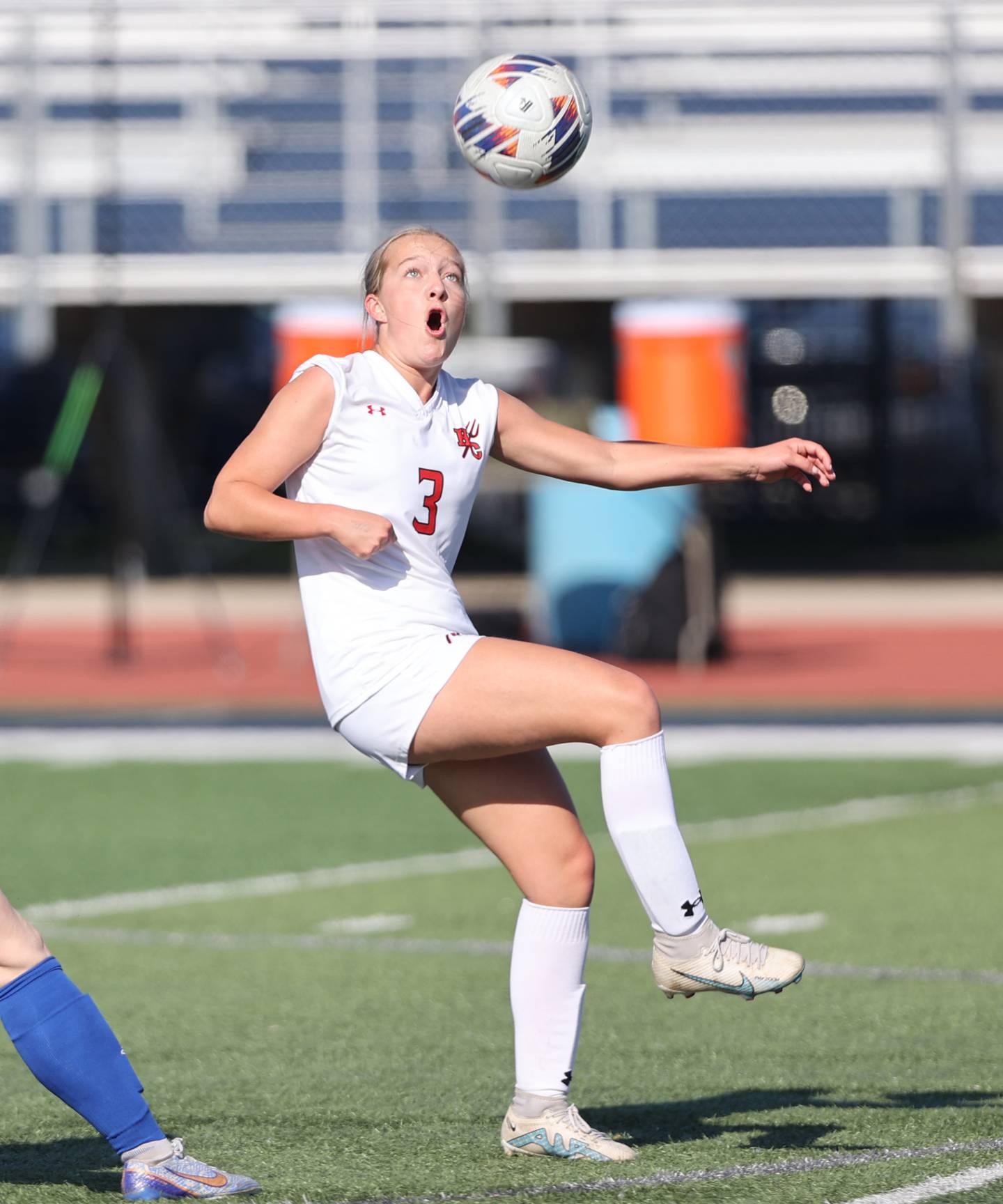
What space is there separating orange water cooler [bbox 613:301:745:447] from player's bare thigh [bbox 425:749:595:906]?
14097 mm

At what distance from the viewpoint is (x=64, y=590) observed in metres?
28.2

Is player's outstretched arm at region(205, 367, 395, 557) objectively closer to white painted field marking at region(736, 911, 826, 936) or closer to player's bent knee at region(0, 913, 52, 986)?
player's bent knee at region(0, 913, 52, 986)

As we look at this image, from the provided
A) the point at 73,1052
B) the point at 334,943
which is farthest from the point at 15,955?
the point at 334,943

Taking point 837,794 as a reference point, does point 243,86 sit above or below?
above

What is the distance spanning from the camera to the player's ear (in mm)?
4324

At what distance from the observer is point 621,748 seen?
4105 millimetres

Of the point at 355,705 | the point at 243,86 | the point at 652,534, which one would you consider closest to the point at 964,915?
the point at 355,705

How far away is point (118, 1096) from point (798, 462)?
198 centimetres

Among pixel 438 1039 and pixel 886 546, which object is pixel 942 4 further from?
pixel 438 1039

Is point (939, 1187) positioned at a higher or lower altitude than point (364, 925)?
higher

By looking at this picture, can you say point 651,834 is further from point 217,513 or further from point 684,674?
point 684,674

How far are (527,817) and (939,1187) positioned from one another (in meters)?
1.12

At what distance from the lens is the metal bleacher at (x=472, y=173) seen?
22.4 meters

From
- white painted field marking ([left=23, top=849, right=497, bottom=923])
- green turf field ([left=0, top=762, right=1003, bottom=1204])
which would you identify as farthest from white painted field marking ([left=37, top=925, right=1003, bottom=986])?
white painted field marking ([left=23, top=849, right=497, bottom=923])
